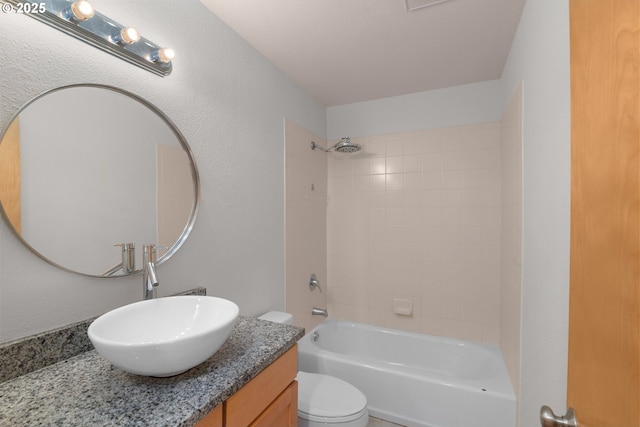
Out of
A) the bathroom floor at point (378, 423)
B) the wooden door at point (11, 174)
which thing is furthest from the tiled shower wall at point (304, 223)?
the wooden door at point (11, 174)

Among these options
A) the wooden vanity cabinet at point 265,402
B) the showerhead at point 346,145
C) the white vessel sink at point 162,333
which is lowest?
the wooden vanity cabinet at point 265,402

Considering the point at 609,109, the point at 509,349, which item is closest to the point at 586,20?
the point at 609,109

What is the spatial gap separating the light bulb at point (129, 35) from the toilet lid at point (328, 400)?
5.84 ft

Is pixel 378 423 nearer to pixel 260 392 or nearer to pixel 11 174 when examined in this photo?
pixel 260 392

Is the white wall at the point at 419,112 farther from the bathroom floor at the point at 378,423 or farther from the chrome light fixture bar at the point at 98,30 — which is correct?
the bathroom floor at the point at 378,423

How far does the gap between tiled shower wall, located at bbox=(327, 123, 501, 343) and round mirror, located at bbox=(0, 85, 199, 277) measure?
1720 mm

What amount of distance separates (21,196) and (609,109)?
4.60ft

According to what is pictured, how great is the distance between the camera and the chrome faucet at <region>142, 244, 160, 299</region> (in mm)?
993

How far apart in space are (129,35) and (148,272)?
839mm

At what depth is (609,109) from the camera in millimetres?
455

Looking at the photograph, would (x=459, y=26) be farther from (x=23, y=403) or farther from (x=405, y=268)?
(x=23, y=403)

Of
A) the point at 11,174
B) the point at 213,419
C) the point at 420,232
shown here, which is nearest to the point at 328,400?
the point at 213,419

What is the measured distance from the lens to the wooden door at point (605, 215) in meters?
0.39

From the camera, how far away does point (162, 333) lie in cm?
95
